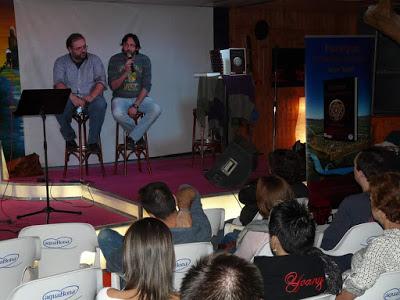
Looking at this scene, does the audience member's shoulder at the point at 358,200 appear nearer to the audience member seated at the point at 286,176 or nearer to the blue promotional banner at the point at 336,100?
the audience member seated at the point at 286,176

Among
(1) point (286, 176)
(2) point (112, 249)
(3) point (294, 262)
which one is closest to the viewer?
(3) point (294, 262)

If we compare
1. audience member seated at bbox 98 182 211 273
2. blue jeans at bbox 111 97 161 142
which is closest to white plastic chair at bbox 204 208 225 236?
audience member seated at bbox 98 182 211 273

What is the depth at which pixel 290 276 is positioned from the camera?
6.95 ft

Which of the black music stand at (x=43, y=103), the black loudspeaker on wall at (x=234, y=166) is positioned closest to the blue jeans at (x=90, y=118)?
the black music stand at (x=43, y=103)

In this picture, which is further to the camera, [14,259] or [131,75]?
[131,75]

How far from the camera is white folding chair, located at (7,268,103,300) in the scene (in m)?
2.18

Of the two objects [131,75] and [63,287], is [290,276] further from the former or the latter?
[131,75]

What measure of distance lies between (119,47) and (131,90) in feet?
4.08

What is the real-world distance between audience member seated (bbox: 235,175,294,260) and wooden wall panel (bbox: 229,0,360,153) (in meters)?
6.33

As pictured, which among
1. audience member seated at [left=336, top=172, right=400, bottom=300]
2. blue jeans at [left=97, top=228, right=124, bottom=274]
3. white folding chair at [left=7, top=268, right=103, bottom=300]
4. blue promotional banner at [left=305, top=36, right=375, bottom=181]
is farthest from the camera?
blue promotional banner at [left=305, top=36, right=375, bottom=181]

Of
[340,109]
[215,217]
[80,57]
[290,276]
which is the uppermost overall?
[80,57]

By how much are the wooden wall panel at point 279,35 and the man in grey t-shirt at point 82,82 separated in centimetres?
278

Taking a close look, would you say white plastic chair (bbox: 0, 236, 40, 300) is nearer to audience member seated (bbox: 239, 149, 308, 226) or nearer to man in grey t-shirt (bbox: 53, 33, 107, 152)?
audience member seated (bbox: 239, 149, 308, 226)

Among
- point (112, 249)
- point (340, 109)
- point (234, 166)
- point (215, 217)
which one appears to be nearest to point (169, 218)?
point (112, 249)
